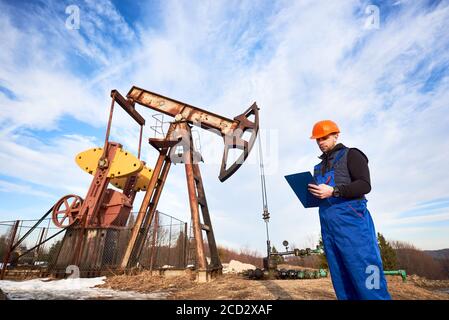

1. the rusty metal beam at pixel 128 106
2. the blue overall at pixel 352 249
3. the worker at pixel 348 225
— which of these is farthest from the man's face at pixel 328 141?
the rusty metal beam at pixel 128 106

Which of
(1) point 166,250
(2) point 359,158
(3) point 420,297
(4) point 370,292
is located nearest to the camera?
(4) point 370,292

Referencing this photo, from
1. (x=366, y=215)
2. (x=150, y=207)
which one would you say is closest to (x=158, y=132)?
(x=150, y=207)

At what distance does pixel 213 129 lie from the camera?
777 centimetres

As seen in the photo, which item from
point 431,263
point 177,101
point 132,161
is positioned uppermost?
point 177,101

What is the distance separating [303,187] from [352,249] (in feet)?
1.99

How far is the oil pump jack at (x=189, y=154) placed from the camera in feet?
22.5

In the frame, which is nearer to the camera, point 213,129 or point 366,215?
point 366,215

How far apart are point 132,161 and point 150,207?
5.58 feet

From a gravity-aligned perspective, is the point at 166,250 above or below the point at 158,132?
below

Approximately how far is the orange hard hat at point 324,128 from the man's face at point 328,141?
0.13ft

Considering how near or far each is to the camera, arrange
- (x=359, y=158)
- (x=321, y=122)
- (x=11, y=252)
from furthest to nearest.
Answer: (x=11, y=252) → (x=321, y=122) → (x=359, y=158)

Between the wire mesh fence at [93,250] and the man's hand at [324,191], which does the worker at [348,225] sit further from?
the wire mesh fence at [93,250]

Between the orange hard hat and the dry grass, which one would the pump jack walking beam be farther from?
the orange hard hat

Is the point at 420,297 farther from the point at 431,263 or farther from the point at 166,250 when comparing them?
the point at 431,263
